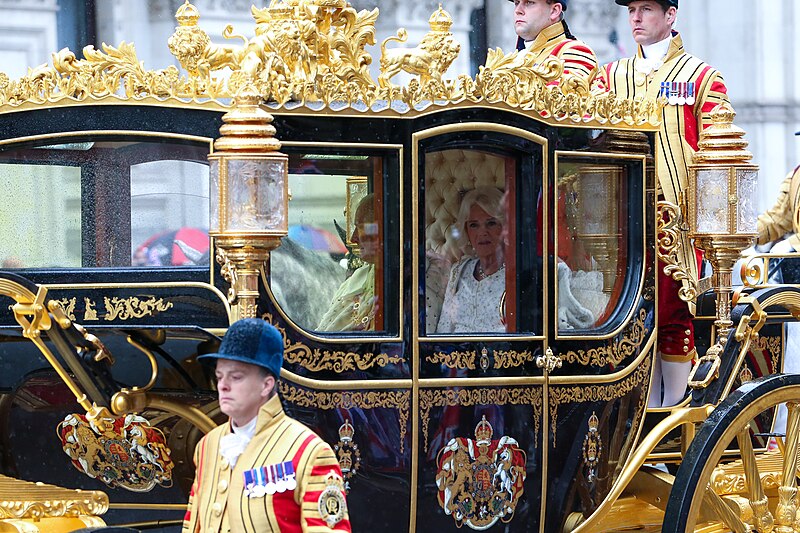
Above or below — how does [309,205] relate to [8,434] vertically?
above

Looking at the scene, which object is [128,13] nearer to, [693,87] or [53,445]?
[693,87]

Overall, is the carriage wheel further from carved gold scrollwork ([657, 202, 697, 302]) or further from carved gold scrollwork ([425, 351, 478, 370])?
carved gold scrollwork ([425, 351, 478, 370])

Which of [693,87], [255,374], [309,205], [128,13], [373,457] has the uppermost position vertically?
[128,13]

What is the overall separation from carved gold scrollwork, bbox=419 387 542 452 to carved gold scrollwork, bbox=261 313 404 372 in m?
0.18

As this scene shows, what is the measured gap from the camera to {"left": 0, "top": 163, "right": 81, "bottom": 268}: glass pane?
5195mm

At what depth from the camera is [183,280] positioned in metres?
5.12

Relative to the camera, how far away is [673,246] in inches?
239

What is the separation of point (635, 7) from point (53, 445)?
120 inches

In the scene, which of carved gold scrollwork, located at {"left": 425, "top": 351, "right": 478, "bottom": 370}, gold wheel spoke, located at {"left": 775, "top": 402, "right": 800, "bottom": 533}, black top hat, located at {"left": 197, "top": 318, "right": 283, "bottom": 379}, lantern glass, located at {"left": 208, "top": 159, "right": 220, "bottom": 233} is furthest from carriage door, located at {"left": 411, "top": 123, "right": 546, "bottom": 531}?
black top hat, located at {"left": 197, "top": 318, "right": 283, "bottom": 379}

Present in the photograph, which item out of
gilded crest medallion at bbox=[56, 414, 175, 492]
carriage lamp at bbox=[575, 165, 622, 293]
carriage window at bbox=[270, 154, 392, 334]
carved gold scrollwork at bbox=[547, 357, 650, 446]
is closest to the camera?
gilded crest medallion at bbox=[56, 414, 175, 492]

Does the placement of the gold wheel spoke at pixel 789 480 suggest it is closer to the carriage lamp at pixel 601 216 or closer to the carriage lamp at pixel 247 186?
the carriage lamp at pixel 601 216

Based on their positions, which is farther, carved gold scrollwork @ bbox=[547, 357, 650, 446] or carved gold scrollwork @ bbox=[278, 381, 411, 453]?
carved gold scrollwork @ bbox=[547, 357, 650, 446]

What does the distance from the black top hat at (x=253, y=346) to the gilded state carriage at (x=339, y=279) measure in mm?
843

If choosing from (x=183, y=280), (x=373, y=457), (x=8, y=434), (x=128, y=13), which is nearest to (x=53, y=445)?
(x=8, y=434)
